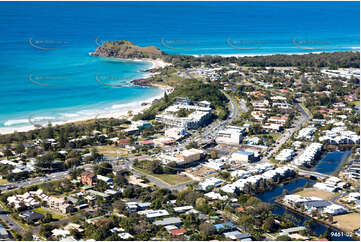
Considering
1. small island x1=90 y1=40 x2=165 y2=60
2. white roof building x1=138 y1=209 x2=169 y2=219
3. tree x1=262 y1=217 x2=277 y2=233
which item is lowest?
tree x1=262 y1=217 x2=277 y2=233

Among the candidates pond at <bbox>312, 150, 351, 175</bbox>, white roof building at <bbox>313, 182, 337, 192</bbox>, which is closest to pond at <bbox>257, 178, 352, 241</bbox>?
white roof building at <bbox>313, 182, 337, 192</bbox>

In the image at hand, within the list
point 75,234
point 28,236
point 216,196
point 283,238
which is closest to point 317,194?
point 216,196

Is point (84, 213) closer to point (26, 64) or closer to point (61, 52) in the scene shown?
point (26, 64)

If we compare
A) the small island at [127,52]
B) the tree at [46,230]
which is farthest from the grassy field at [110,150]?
the small island at [127,52]

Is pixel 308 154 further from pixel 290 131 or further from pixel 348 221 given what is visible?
pixel 348 221

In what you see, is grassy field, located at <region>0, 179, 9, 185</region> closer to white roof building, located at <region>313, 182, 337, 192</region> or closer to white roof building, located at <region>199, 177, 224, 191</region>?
white roof building, located at <region>199, 177, 224, 191</region>

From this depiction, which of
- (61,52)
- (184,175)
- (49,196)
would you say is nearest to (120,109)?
(184,175)
